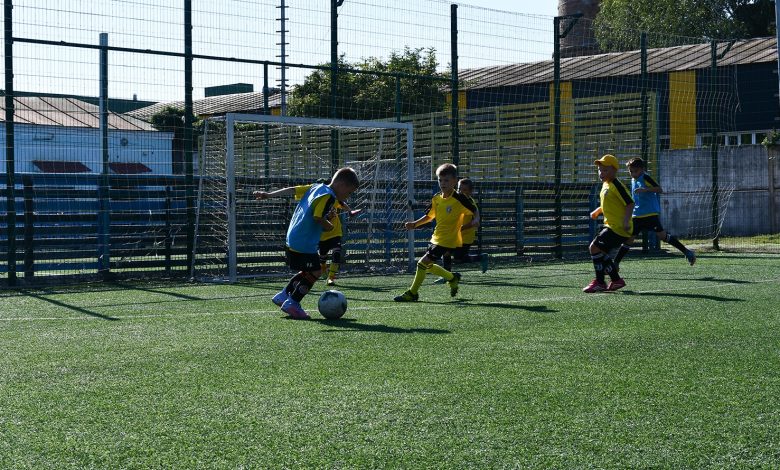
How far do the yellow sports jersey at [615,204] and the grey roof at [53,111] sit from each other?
6831 millimetres

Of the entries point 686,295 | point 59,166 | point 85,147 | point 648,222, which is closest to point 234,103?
point 59,166

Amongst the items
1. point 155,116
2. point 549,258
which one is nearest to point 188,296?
point 155,116

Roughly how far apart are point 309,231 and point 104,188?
6193mm

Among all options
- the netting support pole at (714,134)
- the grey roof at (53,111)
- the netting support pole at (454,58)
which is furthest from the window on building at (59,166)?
the netting support pole at (714,134)

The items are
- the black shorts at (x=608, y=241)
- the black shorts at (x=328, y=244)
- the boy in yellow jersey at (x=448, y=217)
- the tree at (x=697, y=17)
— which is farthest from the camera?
the tree at (x=697, y=17)

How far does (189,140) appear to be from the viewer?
1422cm

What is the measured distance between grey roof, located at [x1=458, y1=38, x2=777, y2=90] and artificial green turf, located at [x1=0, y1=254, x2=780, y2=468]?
32.9ft

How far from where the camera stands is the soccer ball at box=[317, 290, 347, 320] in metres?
8.73

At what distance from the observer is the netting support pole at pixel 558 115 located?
18.6m

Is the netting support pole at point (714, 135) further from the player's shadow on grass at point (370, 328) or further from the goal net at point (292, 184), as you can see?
the player's shadow on grass at point (370, 328)

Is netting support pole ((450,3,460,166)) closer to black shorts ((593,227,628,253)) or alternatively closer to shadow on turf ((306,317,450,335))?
black shorts ((593,227,628,253))

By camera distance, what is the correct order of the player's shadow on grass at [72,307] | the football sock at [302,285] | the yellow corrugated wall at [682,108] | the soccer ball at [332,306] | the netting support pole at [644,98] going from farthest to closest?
the yellow corrugated wall at [682,108]
the netting support pole at [644,98]
the player's shadow on grass at [72,307]
the football sock at [302,285]
the soccer ball at [332,306]

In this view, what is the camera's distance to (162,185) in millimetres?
15016

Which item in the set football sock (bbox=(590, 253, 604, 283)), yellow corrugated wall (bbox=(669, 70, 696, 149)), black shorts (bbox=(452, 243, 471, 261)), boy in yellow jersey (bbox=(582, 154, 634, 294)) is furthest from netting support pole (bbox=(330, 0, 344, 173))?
yellow corrugated wall (bbox=(669, 70, 696, 149))
